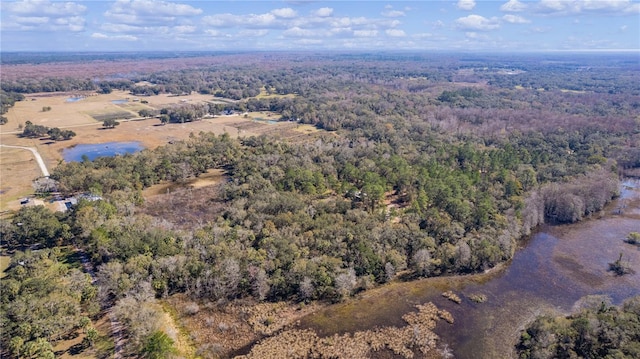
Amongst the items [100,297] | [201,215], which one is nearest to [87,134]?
[201,215]

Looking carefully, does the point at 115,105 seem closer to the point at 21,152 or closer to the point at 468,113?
the point at 21,152

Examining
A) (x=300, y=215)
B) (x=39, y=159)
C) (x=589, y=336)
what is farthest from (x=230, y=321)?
(x=39, y=159)

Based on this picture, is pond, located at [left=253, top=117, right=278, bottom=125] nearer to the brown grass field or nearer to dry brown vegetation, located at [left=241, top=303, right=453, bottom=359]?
the brown grass field

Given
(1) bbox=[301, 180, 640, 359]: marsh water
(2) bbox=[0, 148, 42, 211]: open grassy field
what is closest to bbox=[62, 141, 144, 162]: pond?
(2) bbox=[0, 148, 42, 211]: open grassy field

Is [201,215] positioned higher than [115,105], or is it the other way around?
[115,105]

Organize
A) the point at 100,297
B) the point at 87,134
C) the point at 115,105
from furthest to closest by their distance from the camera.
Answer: the point at 115,105
the point at 87,134
the point at 100,297

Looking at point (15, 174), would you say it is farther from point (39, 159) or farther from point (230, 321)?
point (230, 321)
